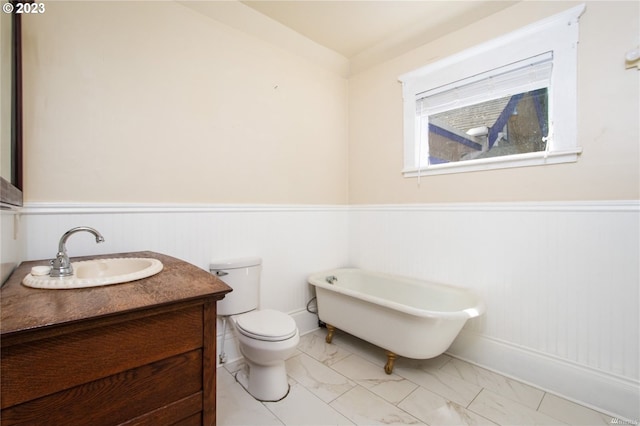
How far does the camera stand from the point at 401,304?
6.37 feet

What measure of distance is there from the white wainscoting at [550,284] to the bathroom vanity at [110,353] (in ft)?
5.94

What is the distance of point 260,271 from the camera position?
217cm

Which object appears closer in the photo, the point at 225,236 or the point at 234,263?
the point at 234,263

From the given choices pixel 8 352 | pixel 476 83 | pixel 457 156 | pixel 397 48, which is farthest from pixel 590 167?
pixel 8 352

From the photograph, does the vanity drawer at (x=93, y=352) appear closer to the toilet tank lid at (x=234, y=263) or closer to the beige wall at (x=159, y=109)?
the toilet tank lid at (x=234, y=263)

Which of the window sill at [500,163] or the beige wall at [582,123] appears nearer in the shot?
the beige wall at [582,123]

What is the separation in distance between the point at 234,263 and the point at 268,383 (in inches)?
30.0

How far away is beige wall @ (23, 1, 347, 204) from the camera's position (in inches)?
59.4

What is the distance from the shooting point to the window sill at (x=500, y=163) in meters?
1.75

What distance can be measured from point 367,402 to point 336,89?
2.60 metres

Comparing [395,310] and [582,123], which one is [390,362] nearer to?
[395,310]

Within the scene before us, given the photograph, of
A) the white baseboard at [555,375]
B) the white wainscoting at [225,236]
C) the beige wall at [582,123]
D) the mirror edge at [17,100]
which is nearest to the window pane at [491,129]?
the beige wall at [582,123]

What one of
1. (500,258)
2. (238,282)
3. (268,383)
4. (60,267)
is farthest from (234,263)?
(500,258)

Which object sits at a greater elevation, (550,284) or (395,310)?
(550,284)
